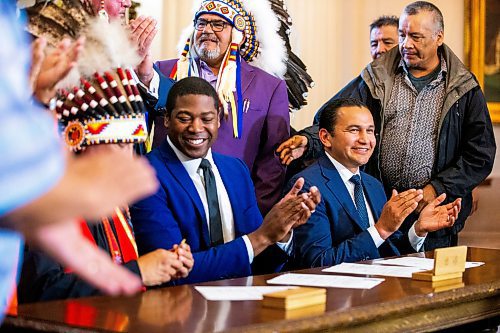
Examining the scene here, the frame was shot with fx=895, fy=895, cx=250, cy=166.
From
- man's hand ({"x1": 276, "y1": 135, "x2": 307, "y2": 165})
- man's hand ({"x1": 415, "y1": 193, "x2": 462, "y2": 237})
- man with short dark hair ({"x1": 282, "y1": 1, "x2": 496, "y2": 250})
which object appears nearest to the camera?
man's hand ({"x1": 415, "y1": 193, "x2": 462, "y2": 237})

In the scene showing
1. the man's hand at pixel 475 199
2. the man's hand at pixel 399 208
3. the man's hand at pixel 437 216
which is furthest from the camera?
the man's hand at pixel 475 199

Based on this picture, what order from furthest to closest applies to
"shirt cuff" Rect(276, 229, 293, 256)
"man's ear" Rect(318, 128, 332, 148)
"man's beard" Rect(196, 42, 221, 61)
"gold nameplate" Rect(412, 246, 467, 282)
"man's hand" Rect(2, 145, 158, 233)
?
1. "man's beard" Rect(196, 42, 221, 61)
2. "man's ear" Rect(318, 128, 332, 148)
3. "shirt cuff" Rect(276, 229, 293, 256)
4. "gold nameplate" Rect(412, 246, 467, 282)
5. "man's hand" Rect(2, 145, 158, 233)

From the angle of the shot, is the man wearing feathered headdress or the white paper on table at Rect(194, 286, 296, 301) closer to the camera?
the white paper on table at Rect(194, 286, 296, 301)

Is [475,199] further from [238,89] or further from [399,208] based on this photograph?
[399,208]

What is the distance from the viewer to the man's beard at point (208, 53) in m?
4.34

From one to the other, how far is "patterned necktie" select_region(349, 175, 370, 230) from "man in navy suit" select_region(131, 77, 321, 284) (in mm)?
579

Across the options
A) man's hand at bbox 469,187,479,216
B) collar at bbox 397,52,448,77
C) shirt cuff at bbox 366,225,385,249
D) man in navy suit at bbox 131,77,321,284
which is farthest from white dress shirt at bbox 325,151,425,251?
man's hand at bbox 469,187,479,216

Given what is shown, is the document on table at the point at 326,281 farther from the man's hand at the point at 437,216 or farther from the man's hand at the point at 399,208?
the man's hand at the point at 437,216

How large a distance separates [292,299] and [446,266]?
0.90 m

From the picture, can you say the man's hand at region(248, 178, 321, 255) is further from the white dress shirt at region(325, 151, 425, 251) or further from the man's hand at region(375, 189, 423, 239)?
the white dress shirt at region(325, 151, 425, 251)

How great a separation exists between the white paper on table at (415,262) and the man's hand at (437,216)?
0.46 metres

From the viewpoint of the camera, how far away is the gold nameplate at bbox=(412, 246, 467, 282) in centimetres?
282

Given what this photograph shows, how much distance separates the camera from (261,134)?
14.4 ft

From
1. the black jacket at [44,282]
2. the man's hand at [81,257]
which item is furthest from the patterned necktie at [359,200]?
the man's hand at [81,257]
